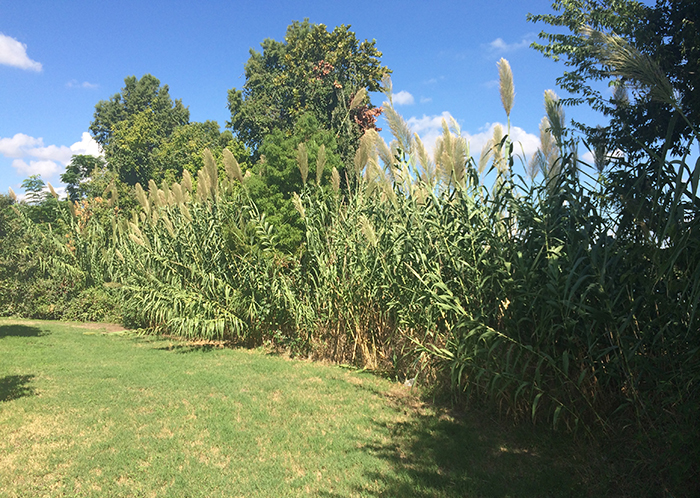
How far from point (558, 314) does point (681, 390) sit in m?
0.91

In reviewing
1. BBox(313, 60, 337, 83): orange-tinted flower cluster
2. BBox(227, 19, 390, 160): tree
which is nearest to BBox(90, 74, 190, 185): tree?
BBox(227, 19, 390, 160): tree

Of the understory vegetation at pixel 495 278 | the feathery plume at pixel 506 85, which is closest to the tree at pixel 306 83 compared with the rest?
the understory vegetation at pixel 495 278

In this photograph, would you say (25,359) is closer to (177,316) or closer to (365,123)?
(177,316)

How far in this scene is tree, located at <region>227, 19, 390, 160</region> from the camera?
2447 centimetres

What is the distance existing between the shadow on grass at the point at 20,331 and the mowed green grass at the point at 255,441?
12.4 ft

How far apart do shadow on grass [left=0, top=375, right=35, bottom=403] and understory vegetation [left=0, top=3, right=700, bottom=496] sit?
238 centimetres

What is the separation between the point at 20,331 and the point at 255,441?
9035 millimetres

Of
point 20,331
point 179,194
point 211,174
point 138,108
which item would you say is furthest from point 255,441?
point 138,108

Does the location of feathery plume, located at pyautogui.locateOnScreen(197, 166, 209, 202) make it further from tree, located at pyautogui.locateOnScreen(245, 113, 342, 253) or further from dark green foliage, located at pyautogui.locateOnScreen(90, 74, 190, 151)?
dark green foliage, located at pyautogui.locateOnScreen(90, 74, 190, 151)

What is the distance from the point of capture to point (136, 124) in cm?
4012

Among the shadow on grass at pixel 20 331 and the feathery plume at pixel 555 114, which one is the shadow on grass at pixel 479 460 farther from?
the shadow on grass at pixel 20 331

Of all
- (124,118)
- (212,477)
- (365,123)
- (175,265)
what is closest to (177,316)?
(175,265)

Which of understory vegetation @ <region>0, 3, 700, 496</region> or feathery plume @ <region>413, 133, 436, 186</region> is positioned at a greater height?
feathery plume @ <region>413, 133, 436, 186</region>

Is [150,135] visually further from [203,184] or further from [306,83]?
[203,184]
